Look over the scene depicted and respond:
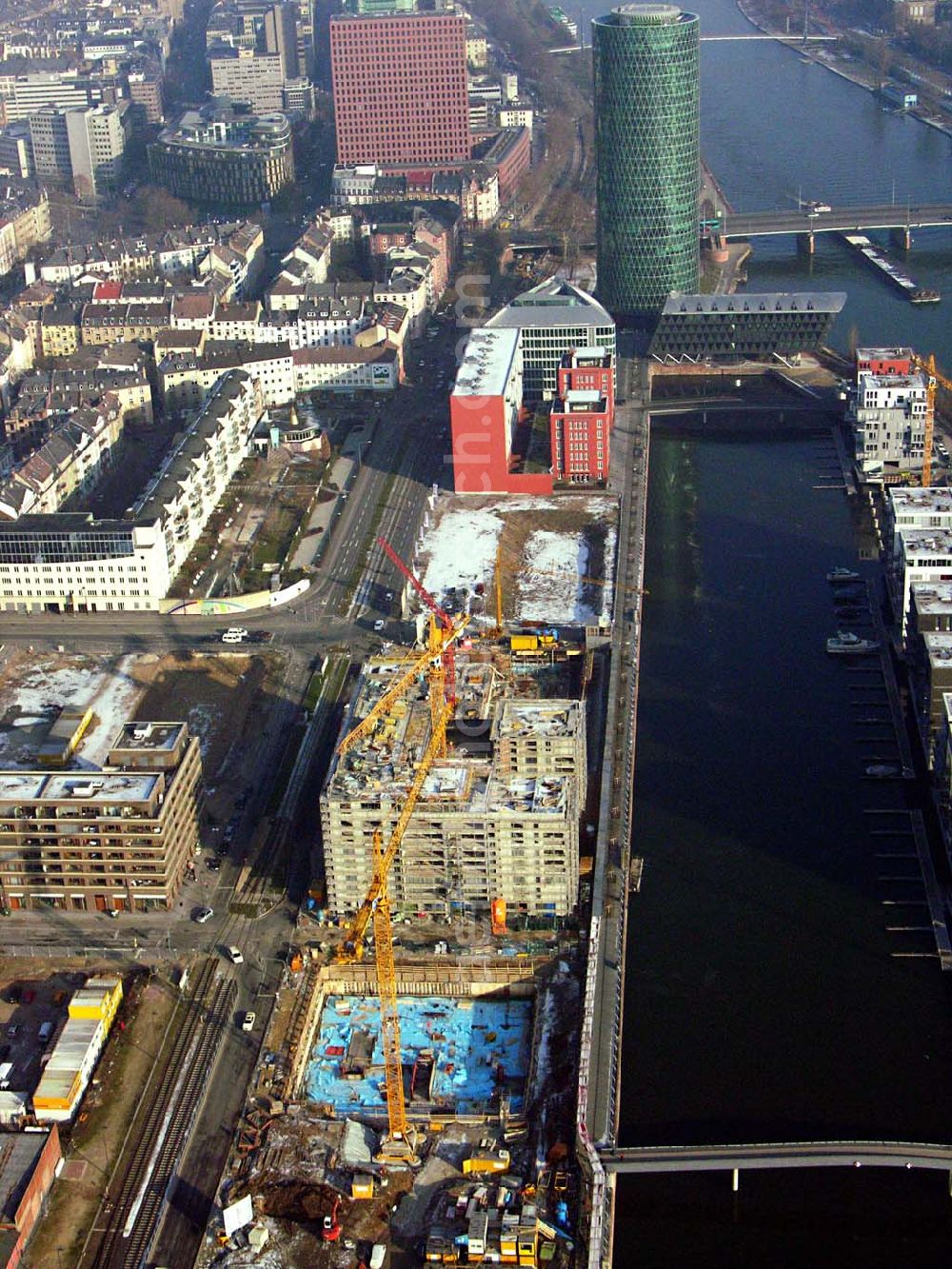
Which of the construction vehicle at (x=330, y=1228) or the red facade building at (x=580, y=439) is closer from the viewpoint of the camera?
the construction vehicle at (x=330, y=1228)

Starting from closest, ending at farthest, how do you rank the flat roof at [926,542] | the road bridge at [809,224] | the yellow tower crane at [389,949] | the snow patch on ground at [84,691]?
the yellow tower crane at [389,949] < the snow patch on ground at [84,691] < the flat roof at [926,542] < the road bridge at [809,224]

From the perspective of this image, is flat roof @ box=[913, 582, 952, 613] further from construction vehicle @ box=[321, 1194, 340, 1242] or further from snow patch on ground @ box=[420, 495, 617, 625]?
construction vehicle @ box=[321, 1194, 340, 1242]

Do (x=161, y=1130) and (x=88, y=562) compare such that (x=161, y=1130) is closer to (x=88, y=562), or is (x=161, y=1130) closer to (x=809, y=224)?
(x=88, y=562)

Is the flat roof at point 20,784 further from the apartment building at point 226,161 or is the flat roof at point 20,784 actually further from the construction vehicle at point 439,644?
the apartment building at point 226,161

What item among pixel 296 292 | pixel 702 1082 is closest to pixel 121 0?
pixel 296 292

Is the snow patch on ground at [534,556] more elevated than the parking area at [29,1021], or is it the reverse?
the snow patch on ground at [534,556]

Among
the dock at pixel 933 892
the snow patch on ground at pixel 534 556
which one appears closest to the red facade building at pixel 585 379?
the snow patch on ground at pixel 534 556
